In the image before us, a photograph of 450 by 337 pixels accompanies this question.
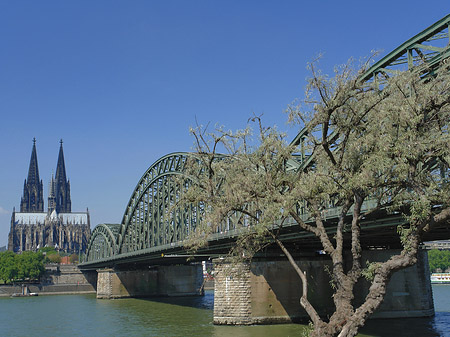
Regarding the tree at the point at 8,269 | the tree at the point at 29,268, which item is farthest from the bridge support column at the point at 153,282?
the tree at the point at 8,269

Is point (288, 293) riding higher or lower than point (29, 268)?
lower

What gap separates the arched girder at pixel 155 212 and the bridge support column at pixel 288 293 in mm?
25016

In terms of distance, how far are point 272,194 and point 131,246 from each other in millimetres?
81685

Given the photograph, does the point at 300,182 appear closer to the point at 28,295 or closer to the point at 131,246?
the point at 131,246

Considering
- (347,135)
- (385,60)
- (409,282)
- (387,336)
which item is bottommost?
(387,336)

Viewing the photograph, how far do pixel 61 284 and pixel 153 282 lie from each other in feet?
179

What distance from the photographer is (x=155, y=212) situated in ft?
292

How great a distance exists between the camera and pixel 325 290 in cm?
4438

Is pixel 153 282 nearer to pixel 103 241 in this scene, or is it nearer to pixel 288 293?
pixel 103 241

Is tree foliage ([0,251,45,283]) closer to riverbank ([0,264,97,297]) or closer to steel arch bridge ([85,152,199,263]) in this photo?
riverbank ([0,264,97,297])

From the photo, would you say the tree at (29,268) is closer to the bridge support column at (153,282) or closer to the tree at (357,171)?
the bridge support column at (153,282)

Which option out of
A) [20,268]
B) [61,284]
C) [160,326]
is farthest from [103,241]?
[160,326]

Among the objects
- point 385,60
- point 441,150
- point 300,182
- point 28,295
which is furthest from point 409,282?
point 28,295

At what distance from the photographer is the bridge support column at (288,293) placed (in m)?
42.3
